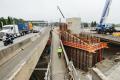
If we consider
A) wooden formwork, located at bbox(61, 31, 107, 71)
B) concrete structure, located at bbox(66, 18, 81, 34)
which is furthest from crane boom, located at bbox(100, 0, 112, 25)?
wooden formwork, located at bbox(61, 31, 107, 71)

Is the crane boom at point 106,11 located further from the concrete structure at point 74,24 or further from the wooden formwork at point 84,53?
the wooden formwork at point 84,53

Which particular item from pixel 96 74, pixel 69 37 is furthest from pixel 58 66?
pixel 69 37

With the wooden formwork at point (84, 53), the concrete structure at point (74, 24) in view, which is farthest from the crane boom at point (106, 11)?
the wooden formwork at point (84, 53)

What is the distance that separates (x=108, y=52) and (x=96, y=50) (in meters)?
11.0

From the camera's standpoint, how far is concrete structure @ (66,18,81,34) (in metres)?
33.2

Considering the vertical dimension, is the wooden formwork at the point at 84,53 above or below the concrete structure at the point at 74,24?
below

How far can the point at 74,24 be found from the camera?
110ft

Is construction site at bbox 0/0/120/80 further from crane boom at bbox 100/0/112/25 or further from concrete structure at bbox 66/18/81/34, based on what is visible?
crane boom at bbox 100/0/112/25

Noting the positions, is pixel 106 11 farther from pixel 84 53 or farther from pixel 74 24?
pixel 84 53

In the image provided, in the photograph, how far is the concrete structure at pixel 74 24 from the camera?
33.2 m

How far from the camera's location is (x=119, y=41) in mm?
29688

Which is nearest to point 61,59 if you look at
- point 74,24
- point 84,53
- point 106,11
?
point 84,53

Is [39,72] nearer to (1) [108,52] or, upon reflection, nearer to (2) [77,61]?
(2) [77,61]

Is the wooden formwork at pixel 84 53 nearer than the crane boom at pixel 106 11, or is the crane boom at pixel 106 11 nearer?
the wooden formwork at pixel 84 53
